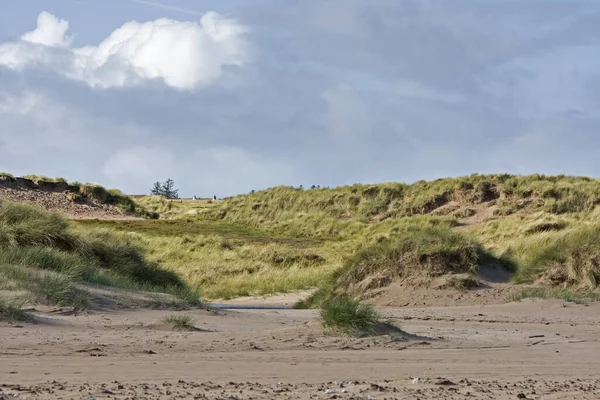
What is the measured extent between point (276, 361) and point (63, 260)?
8.25 metres

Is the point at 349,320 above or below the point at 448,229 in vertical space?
below

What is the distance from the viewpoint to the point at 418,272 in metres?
19.3

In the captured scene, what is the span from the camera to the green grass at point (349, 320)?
10.5 m

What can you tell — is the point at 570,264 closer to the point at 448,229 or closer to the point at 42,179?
the point at 448,229

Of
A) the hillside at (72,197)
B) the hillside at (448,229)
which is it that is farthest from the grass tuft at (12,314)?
the hillside at (72,197)

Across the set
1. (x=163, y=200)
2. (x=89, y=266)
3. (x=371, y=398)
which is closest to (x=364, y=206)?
(x=163, y=200)

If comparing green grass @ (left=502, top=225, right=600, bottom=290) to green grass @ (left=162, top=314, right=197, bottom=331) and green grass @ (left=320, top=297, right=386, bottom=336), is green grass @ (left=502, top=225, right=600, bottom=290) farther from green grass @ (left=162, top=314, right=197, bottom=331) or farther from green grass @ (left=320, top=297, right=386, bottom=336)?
green grass @ (left=162, top=314, right=197, bottom=331)

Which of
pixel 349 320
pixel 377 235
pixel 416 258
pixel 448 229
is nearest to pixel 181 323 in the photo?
pixel 349 320

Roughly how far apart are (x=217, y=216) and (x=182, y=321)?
45.1m

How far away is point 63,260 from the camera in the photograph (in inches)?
627

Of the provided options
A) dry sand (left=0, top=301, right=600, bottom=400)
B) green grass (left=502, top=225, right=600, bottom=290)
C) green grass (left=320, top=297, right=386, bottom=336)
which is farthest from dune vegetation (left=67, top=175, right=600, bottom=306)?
green grass (left=320, top=297, right=386, bottom=336)

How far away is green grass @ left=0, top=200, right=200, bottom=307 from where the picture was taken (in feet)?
43.9

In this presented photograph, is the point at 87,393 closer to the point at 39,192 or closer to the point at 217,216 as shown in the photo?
the point at 39,192

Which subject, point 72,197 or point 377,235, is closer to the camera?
point 377,235
